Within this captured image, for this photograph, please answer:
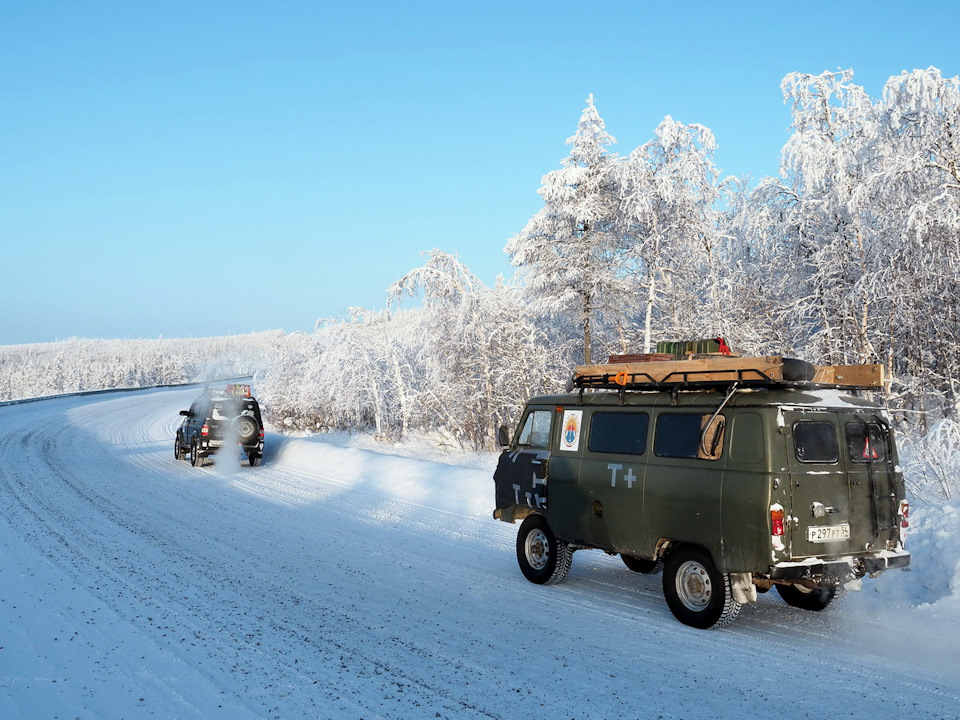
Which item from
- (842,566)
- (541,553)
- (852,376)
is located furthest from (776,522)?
(541,553)

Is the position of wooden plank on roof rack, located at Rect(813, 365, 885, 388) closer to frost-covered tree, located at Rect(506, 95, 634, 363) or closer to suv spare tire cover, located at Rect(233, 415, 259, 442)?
frost-covered tree, located at Rect(506, 95, 634, 363)

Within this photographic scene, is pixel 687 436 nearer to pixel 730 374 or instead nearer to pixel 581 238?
pixel 730 374

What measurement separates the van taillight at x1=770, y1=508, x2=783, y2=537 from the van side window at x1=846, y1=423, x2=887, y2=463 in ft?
3.77

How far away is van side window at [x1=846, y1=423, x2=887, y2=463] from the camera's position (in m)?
7.00

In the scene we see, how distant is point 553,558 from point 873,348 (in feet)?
48.7

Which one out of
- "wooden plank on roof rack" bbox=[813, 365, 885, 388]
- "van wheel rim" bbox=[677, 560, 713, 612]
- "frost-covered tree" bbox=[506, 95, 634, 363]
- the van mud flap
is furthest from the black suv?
"wooden plank on roof rack" bbox=[813, 365, 885, 388]

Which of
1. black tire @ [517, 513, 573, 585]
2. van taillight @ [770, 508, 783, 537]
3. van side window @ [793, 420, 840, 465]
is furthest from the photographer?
black tire @ [517, 513, 573, 585]

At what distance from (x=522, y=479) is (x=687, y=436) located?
8.97ft

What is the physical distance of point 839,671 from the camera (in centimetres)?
586

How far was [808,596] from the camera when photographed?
772cm

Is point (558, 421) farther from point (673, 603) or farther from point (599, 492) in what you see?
point (673, 603)

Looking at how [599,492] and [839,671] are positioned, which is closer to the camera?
[839,671]

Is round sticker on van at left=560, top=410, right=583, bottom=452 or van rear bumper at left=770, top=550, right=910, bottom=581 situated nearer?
van rear bumper at left=770, top=550, right=910, bottom=581

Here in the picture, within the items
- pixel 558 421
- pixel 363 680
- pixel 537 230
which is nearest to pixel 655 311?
pixel 537 230
